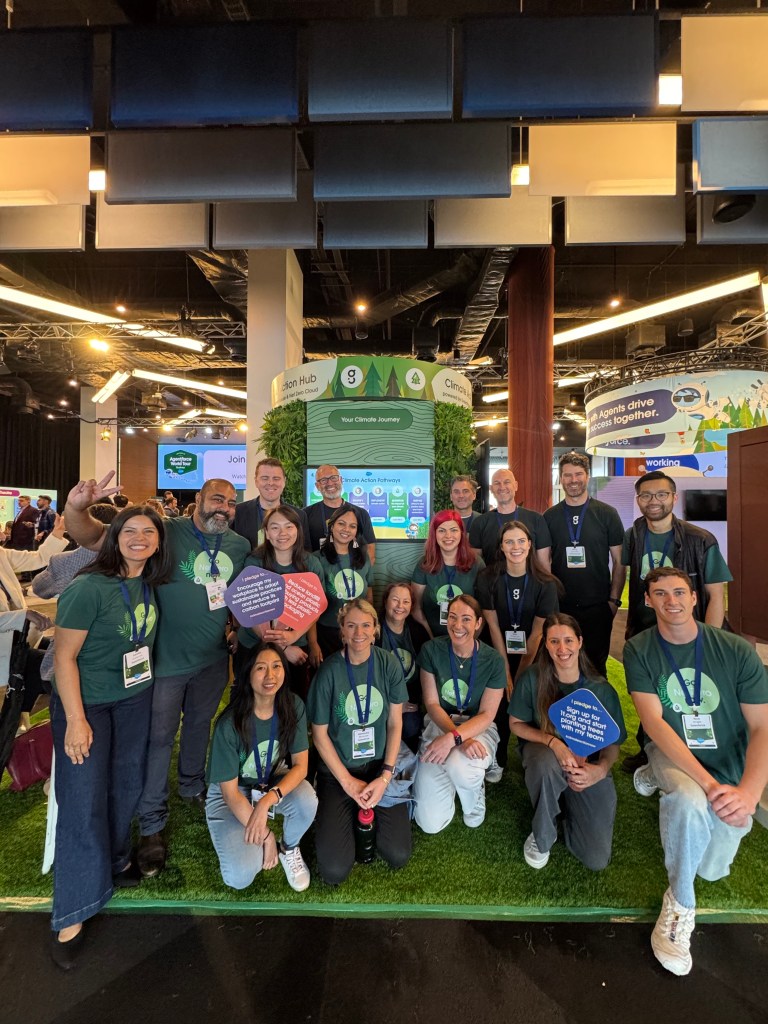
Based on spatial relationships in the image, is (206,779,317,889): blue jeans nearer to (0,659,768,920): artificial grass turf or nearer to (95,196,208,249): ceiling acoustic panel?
(0,659,768,920): artificial grass turf

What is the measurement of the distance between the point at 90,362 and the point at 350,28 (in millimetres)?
10081

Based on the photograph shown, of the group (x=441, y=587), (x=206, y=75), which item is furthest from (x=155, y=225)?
(x=441, y=587)

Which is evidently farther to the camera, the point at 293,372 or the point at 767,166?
the point at 293,372

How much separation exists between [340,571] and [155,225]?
3.91m

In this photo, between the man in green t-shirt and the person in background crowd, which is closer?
the man in green t-shirt

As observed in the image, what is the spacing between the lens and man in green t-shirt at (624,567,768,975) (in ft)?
5.95

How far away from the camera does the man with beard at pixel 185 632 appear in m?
2.18

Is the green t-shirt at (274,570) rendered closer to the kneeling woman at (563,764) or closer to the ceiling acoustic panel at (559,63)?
the kneeling woman at (563,764)

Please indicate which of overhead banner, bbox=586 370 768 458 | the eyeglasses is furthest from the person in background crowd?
overhead banner, bbox=586 370 768 458

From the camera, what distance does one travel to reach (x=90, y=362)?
10.8m

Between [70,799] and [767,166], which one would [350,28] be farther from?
[70,799]

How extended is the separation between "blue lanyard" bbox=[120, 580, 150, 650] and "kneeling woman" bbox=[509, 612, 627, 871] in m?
1.69

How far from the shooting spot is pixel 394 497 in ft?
13.0

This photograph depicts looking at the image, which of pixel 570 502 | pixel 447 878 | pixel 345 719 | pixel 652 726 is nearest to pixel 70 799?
pixel 345 719
